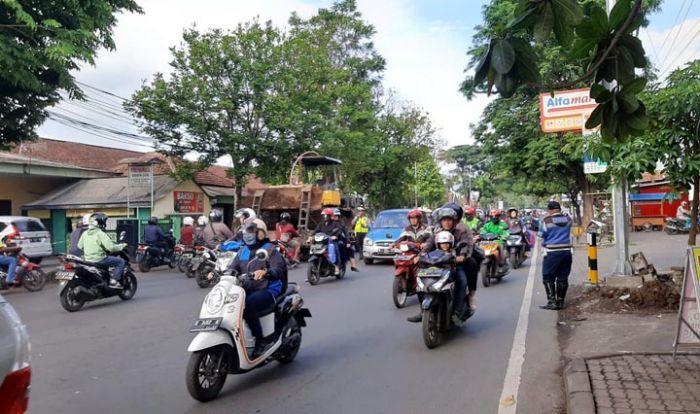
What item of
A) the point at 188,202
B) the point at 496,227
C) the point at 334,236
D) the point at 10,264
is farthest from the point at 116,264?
the point at 188,202

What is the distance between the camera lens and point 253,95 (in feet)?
69.9

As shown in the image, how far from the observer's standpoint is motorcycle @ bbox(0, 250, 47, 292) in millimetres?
12984

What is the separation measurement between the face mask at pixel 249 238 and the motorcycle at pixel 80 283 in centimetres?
555

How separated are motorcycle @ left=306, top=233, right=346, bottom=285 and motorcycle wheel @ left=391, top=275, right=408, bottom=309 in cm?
372

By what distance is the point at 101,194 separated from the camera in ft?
80.5

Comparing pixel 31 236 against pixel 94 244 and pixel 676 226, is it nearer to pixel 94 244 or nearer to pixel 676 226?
pixel 94 244

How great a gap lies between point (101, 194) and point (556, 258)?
2111 centimetres

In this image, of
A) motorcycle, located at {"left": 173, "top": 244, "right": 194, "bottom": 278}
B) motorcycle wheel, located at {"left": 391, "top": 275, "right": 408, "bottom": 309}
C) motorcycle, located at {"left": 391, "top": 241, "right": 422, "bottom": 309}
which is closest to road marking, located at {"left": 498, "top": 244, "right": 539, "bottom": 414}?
motorcycle, located at {"left": 391, "top": 241, "right": 422, "bottom": 309}

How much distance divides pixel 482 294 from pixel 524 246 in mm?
5408

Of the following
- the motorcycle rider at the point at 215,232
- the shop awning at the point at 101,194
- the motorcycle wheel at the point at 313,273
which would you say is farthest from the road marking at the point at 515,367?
the shop awning at the point at 101,194

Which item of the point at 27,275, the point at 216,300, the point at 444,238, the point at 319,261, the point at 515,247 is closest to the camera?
the point at 216,300

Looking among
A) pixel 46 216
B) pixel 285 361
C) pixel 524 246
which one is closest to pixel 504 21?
pixel 285 361

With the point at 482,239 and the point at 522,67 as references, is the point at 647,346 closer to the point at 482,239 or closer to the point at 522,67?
the point at 522,67

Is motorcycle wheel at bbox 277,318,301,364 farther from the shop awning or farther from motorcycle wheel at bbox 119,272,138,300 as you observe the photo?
the shop awning
